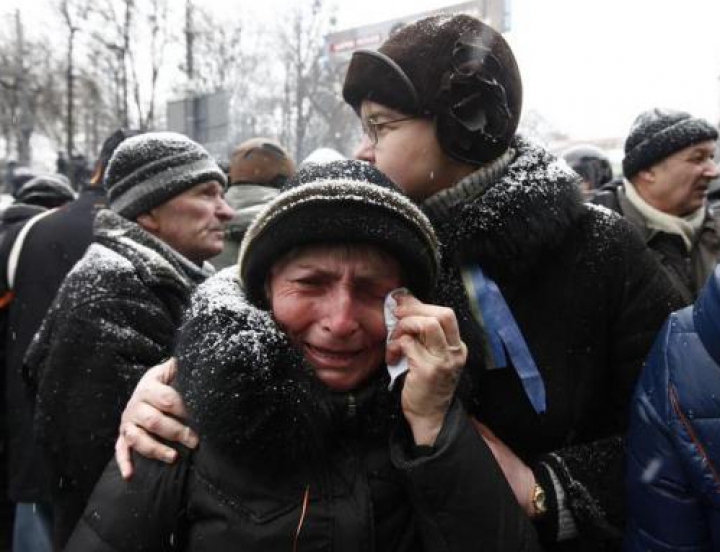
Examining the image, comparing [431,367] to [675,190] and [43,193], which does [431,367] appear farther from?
[43,193]

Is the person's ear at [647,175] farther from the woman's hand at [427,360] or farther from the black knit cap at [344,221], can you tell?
the woman's hand at [427,360]

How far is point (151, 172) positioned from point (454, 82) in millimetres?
1704

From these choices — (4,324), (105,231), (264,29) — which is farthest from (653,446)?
(264,29)

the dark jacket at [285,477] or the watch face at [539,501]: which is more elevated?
the dark jacket at [285,477]

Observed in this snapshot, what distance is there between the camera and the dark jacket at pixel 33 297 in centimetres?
362

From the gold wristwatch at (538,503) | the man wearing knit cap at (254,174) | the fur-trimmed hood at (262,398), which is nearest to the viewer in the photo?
the fur-trimmed hood at (262,398)

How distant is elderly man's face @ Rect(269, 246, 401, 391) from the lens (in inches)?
60.4

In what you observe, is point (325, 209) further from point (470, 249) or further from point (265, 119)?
point (265, 119)

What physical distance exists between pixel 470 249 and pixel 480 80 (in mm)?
424

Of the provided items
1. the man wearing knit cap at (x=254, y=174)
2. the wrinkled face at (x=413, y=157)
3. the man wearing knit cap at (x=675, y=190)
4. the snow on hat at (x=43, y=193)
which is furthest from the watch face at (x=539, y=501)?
the snow on hat at (x=43, y=193)

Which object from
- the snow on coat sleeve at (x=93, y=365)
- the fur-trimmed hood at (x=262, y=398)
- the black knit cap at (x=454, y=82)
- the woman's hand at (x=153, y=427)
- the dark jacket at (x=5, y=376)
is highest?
the black knit cap at (x=454, y=82)

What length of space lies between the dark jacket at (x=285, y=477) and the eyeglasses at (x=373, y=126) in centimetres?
62

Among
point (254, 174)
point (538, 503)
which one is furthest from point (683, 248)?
point (254, 174)

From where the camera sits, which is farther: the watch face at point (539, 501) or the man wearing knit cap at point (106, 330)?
the man wearing knit cap at point (106, 330)
